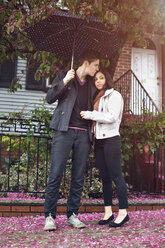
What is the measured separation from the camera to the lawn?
2834 mm

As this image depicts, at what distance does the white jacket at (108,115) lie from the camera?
136 inches

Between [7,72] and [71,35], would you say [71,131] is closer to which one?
[71,35]

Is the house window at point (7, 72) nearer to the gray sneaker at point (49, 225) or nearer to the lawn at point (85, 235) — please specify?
the lawn at point (85, 235)

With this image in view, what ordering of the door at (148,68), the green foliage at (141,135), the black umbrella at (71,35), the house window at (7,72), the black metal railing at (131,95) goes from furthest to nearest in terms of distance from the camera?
the door at (148,68), the house window at (7,72), the black metal railing at (131,95), the green foliage at (141,135), the black umbrella at (71,35)

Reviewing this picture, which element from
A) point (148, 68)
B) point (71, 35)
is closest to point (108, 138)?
point (71, 35)

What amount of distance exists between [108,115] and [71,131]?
0.45 m

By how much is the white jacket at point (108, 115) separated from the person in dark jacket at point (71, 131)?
154 mm

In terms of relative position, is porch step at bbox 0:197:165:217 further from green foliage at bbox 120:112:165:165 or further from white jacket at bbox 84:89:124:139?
white jacket at bbox 84:89:124:139

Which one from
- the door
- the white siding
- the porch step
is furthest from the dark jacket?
the door

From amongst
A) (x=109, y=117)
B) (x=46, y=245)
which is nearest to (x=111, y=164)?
(x=109, y=117)

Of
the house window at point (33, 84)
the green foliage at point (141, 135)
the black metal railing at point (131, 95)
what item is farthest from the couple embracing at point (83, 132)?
the house window at point (33, 84)

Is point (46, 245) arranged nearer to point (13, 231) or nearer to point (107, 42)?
point (13, 231)

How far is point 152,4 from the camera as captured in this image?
4984 millimetres

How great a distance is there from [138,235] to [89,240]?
1.76 feet
